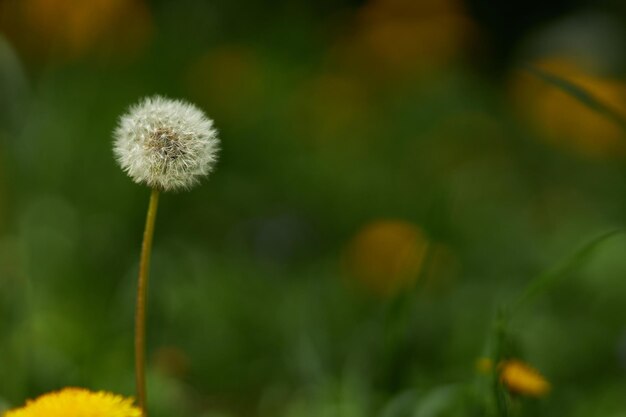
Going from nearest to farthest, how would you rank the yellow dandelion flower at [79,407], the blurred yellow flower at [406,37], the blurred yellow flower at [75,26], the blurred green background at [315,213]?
the yellow dandelion flower at [79,407] → the blurred green background at [315,213] → the blurred yellow flower at [75,26] → the blurred yellow flower at [406,37]

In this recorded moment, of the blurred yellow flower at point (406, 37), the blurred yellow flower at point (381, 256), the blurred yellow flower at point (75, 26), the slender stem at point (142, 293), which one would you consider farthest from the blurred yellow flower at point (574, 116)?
the slender stem at point (142, 293)

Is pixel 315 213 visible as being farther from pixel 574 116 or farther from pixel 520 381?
pixel 520 381

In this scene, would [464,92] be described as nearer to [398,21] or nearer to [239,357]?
[398,21]

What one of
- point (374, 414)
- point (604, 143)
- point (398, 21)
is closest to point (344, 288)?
point (374, 414)

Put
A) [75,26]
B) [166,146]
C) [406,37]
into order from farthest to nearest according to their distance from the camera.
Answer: [406,37]
[75,26]
[166,146]

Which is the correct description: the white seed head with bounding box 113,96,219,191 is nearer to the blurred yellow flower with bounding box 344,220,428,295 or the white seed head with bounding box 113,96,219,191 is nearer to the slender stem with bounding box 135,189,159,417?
the slender stem with bounding box 135,189,159,417

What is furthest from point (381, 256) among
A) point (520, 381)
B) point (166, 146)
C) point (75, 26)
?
point (75, 26)

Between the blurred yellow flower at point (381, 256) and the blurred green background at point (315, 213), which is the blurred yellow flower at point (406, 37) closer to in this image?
the blurred green background at point (315, 213)
